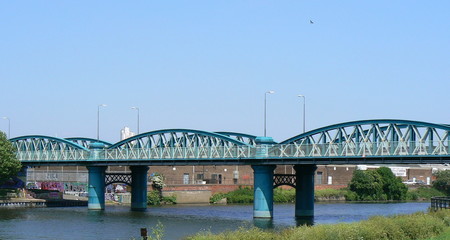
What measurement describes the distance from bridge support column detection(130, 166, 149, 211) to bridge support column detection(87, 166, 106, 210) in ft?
14.5

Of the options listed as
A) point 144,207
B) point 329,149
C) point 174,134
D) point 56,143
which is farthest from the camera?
point 56,143

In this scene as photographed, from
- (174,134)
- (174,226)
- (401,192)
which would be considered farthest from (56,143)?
(401,192)

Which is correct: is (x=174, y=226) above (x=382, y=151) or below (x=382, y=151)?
below

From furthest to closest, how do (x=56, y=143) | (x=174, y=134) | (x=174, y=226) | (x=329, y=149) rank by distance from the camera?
(x=56, y=143)
(x=174, y=134)
(x=329, y=149)
(x=174, y=226)

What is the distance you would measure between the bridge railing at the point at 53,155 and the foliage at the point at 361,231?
65.7 meters

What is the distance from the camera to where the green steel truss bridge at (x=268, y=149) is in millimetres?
83125

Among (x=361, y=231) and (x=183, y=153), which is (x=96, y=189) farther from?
(x=361, y=231)

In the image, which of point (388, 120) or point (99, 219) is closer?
point (388, 120)

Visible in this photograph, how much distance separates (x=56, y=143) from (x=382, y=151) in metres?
55.9

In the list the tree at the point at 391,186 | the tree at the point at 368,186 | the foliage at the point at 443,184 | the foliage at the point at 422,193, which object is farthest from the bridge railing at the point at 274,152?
the foliage at the point at 443,184

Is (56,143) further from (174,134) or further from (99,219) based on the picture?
(99,219)

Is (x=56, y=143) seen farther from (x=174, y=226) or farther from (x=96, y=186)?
(x=174, y=226)

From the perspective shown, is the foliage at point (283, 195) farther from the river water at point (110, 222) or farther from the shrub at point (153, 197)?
the river water at point (110, 222)

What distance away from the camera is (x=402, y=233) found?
53219mm
